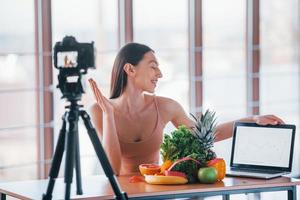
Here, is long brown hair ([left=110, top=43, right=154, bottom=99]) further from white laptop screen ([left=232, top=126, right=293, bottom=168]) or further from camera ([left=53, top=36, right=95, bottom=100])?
camera ([left=53, top=36, right=95, bottom=100])

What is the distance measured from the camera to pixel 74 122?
119 inches

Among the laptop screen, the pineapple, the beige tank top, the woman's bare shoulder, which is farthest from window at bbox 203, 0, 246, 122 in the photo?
the pineapple

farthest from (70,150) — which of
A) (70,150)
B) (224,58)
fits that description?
(224,58)

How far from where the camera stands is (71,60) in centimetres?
317

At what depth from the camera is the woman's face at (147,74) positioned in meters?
4.17

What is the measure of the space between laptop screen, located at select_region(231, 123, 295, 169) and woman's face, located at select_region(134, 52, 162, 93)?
0.53 meters

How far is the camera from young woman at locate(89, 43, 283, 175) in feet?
13.6

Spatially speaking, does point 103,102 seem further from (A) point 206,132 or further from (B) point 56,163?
(B) point 56,163

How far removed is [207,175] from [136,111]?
826mm

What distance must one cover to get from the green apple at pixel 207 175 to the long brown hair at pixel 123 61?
872 millimetres

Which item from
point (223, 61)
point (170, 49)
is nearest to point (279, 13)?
point (223, 61)

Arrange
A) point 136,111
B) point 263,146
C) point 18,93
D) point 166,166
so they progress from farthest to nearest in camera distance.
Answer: point 18,93 → point 136,111 → point 263,146 → point 166,166

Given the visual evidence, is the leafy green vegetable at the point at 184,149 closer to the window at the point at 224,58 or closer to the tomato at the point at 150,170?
the tomato at the point at 150,170

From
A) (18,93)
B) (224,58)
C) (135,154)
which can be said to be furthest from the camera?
(224,58)
